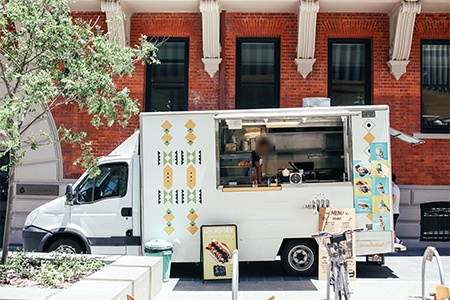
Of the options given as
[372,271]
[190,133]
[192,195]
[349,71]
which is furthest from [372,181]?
[349,71]

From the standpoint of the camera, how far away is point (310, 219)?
9.27 metres

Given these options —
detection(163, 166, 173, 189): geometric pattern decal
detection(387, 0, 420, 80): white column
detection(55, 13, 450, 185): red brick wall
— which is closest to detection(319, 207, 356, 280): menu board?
detection(163, 166, 173, 189): geometric pattern decal

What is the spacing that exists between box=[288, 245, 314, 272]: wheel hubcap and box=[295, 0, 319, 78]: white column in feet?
17.1

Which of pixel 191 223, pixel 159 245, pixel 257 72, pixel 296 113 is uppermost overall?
pixel 257 72

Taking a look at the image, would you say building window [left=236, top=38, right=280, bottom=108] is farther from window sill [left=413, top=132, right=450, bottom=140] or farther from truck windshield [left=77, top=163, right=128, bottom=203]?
truck windshield [left=77, top=163, right=128, bottom=203]

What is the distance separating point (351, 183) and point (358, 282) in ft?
5.94

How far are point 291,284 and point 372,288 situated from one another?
1.40 metres

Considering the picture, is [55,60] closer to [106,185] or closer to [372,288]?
[106,185]

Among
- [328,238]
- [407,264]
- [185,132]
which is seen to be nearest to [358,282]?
[407,264]

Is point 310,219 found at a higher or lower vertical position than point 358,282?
higher

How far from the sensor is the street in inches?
326

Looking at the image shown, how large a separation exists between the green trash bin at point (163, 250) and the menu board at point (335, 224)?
277cm

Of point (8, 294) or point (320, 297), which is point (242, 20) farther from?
point (8, 294)

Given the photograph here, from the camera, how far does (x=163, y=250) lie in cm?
902
